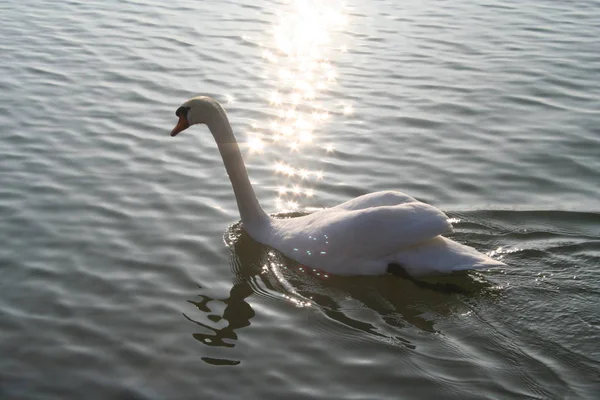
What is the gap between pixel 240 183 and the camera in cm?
827

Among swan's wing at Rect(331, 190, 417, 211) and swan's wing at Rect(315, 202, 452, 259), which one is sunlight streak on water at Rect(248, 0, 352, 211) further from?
swan's wing at Rect(315, 202, 452, 259)

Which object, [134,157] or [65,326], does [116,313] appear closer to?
[65,326]

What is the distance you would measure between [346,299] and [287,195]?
92.6 inches

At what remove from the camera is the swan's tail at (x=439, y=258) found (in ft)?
22.6

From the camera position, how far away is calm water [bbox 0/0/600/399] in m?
6.14

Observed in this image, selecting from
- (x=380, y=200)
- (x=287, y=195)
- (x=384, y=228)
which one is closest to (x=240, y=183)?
(x=287, y=195)

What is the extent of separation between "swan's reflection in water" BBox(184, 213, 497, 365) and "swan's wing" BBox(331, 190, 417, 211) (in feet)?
2.05

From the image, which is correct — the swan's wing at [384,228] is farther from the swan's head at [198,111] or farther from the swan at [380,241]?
the swan's head at [198,111]

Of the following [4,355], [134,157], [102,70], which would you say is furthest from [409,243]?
[102,70]

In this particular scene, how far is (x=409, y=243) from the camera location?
704 cm

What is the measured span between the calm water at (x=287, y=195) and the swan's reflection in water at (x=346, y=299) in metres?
0.02

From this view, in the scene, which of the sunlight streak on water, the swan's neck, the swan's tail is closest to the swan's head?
the swan's neck

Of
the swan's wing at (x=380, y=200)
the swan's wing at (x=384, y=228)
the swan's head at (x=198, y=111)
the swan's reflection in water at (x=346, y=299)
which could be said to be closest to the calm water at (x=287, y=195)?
the swan's reflection in water at (x=346, y=299)

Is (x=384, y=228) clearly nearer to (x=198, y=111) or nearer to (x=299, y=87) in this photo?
(x=198, y=111)
